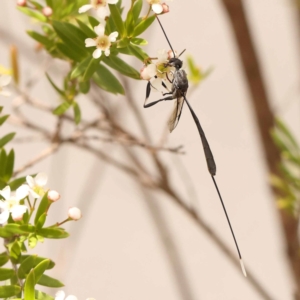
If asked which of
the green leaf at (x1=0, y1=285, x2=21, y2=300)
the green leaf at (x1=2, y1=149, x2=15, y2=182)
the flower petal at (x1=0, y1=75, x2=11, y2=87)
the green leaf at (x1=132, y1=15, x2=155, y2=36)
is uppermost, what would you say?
the green leaf at (x1=132, y1=15, x2=155, y2=36)

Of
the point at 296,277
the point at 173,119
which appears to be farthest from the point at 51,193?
the point at 296,277

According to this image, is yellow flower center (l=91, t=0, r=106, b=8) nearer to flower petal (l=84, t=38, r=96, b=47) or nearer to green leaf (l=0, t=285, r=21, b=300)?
flower petal (l=84, t=38, r=96, b=47)

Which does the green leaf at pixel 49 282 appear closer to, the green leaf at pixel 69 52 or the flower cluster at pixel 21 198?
the flower cluster at pixel 21 198

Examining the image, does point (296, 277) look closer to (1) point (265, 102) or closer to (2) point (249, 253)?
(1) point (265, 102)

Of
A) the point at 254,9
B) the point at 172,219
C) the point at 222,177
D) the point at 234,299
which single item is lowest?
the point at 234,299

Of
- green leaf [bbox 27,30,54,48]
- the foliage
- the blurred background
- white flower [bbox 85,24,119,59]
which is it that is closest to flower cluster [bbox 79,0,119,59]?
white flower [bbox 85,24,119,59]

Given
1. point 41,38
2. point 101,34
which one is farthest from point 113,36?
point 41,38

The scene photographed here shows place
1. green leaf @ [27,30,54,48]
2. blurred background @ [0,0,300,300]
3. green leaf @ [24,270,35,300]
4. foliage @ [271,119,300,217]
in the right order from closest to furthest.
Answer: green leaf @ [24,270,35,300]
green leaf @ [27,30,54,48]
foliage @ [271,119,300,217]
blurred background @ [0,0,300,300]
